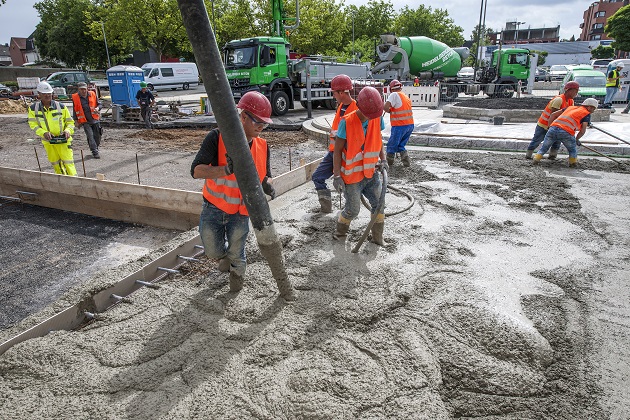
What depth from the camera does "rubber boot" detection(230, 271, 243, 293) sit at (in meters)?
3.38

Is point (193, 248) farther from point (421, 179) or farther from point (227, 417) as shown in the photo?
point (421, 179)

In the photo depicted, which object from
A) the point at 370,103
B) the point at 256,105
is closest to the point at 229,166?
the point at 256,105

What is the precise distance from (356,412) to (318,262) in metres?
1.85

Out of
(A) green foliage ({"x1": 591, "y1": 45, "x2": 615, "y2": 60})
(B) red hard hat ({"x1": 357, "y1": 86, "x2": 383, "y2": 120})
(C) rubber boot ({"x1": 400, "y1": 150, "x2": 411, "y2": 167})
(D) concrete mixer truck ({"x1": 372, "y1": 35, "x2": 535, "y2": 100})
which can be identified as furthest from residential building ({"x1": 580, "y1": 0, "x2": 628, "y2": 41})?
(B) red hard hat ({"x1": 357, "y1": 86, "x2": 383, "y2": 120})

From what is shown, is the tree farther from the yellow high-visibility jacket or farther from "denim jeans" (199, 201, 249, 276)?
"denim jeans" (199, 201, 249, 276)

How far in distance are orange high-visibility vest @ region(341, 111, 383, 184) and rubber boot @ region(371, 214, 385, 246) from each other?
0.49 m

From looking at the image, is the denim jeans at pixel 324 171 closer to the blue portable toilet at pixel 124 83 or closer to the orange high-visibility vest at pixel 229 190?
the orange high-visibility vest at pixel 229 190

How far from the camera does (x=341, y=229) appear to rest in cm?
445

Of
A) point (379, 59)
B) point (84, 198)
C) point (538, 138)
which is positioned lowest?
point (84, 198)

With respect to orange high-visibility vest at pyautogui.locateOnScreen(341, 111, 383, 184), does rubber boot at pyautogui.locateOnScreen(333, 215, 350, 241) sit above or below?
below

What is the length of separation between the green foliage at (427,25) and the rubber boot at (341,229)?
158 ft

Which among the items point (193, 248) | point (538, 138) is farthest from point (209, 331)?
point (538, 138)

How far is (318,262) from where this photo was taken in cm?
397

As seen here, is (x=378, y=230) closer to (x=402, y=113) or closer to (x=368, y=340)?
(x=368, y=340)
